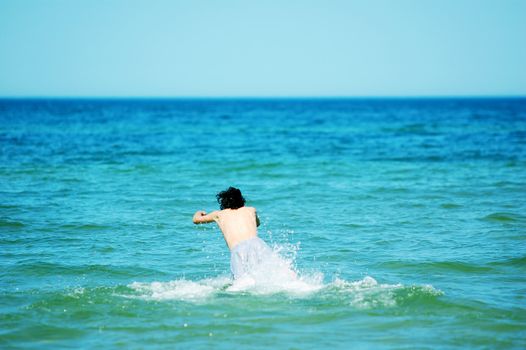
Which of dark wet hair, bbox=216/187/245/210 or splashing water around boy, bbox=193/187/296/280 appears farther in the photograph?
dark wet hair, bbox=216/187/245/210

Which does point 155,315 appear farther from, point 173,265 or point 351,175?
point 351,175

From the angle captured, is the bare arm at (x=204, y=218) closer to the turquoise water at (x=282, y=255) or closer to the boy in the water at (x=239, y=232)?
the boy in the water at (x=239, y=232)

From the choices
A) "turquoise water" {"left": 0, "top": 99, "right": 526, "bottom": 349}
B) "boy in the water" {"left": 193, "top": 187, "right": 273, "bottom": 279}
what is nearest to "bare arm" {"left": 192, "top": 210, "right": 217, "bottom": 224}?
"boy in the water" {"left": 193, "top": 187, "right": 273, "bottom": 279}

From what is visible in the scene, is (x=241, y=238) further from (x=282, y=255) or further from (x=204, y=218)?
(x=282, y=255)

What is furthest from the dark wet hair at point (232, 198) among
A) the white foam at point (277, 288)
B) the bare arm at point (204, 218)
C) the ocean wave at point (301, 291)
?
the ocean wave at point (301, 291)

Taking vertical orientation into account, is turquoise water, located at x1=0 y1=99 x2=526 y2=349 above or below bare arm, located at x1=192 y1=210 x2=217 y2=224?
below

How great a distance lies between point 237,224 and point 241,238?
188mm

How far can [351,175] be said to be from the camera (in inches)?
745

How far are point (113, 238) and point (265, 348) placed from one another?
542cm

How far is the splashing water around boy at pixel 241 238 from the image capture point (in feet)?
24.2

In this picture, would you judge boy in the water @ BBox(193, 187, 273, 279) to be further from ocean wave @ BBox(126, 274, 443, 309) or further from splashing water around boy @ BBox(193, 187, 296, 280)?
ocean wave @ BBox(126, 274, 443, 309)

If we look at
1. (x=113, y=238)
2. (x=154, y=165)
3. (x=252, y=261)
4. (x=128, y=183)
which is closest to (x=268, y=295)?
(x=252, y=261)

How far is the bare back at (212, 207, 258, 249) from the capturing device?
7629 millimetres

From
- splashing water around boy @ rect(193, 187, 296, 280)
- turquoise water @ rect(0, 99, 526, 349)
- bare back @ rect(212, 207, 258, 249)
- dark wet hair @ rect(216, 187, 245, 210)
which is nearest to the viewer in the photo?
turquoise water @ rect(0, 99, 526, 349)
